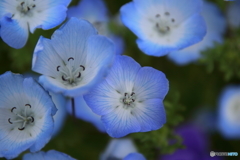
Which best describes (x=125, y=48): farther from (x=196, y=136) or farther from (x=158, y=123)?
(x=158, y=123)

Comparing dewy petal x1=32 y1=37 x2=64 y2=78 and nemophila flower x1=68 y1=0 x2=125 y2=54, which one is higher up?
dewy petal x1=32 y1=37 x2=64 y2=78

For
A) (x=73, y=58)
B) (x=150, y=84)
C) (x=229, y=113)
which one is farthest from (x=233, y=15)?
(x=73, y=58)

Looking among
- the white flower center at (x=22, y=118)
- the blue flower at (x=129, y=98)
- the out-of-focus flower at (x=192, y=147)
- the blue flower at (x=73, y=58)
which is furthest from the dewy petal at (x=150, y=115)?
the out-of-focus flower at (x=192, y=147)

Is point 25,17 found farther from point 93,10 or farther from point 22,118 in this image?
point 93,10

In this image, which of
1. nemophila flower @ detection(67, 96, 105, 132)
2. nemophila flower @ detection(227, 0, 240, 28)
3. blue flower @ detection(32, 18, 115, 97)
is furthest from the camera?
nemophila flower @ detection(227, 0, 240, 28)

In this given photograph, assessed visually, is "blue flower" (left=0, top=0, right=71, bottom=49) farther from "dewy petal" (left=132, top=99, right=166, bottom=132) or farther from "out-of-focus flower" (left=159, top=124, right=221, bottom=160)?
"out-of-focus flower" (left=159, top=124, right=221, bottom=160)

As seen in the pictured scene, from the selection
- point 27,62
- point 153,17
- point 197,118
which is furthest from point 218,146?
point 27,62

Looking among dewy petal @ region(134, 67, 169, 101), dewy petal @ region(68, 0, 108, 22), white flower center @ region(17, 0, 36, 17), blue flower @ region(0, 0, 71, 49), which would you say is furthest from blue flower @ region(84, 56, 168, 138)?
dewy petal @ region(68, 0, 108, 22)
